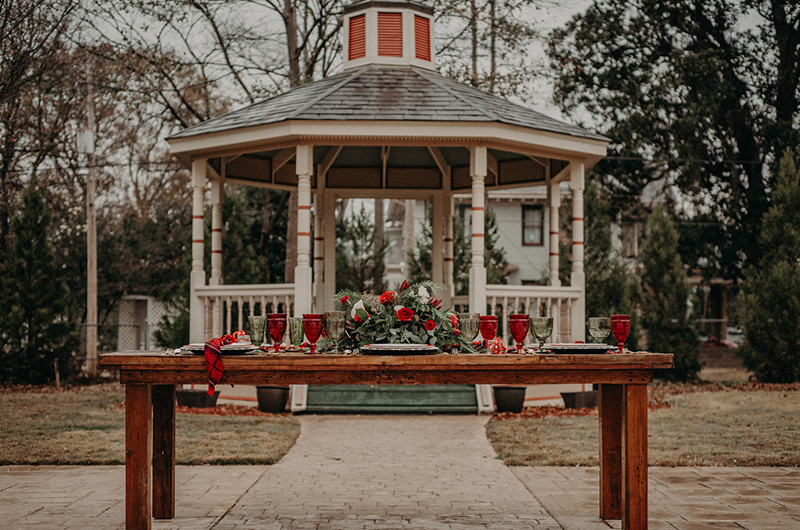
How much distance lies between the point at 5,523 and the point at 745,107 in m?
24.3

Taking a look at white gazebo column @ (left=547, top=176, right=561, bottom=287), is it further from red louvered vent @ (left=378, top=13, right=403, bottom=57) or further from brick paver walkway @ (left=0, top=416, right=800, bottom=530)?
brick paver walkway @ (left=0, top=416, right=800, bottom=530)

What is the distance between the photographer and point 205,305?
1120 cm

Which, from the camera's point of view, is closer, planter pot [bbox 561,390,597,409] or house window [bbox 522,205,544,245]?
planter pot [bbox 561,390,597,409]

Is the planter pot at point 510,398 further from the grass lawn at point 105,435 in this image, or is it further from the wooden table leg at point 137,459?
the wooden table leg at point 137,459

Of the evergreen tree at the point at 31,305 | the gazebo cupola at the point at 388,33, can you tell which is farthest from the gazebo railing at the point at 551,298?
the evergreen tree at the point at 31,305

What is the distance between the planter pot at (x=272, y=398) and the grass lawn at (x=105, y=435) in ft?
1.10

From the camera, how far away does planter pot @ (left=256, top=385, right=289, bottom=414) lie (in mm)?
11836

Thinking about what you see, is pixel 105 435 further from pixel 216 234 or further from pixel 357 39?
pixel 357 39

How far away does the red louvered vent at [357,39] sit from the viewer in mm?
12219

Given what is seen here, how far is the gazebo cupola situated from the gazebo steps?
16.0ft

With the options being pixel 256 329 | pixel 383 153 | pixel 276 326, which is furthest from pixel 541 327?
pixel 383 153

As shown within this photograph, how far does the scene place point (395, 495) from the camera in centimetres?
629

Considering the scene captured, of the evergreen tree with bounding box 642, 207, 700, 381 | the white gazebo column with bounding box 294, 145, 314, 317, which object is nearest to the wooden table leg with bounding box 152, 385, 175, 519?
the white gazebo column with bounding box 294, 145, 314, 317

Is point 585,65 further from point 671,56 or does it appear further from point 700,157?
point 700,157
